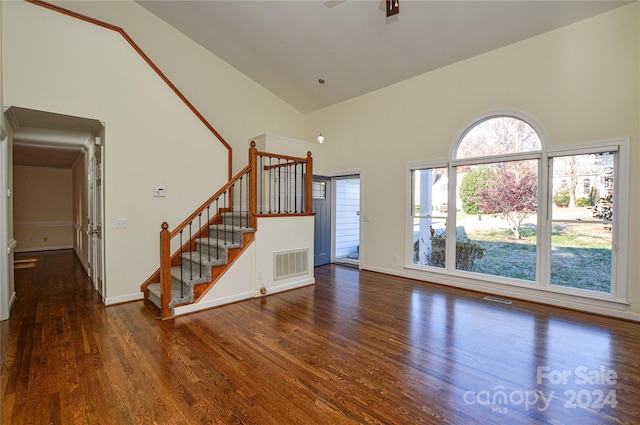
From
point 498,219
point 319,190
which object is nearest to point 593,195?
point 498,219

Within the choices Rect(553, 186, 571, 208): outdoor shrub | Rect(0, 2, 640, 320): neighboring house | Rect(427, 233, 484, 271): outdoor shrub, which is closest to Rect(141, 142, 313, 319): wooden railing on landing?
Rect(0, 2, 640, 320): neighboring house

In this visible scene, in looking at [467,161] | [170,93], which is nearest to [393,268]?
[467,161]

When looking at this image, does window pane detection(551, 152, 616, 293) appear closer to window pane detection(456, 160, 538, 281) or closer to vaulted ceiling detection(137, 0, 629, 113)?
window pane detection(456, 160, 538, 281)

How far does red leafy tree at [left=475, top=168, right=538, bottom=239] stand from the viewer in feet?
14.5

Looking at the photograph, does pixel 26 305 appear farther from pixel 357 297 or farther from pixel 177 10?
pixel 177 10

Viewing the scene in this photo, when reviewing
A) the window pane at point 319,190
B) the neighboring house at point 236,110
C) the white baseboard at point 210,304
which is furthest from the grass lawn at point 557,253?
the white baseboard at point 210,304

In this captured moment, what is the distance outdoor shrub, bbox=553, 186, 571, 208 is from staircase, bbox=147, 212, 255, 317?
4.23 m

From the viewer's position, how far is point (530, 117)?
14.1 ft

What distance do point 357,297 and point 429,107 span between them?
136 inches

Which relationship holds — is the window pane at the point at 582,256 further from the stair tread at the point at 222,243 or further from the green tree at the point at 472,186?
the stair tread at the point at 222,243

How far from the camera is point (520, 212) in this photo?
450 cm

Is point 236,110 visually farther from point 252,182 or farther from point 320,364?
point 320,364

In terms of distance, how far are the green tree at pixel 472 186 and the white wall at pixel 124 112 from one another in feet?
13.3

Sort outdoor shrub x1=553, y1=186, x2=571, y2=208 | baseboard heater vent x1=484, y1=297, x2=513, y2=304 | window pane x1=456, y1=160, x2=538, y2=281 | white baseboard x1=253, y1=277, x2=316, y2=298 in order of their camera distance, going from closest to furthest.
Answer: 1. outdoor shrub x1=553, y1=186, x2=571, y2=208
2. baseboard heater vent x1=484, y1=297, x2=513, y2=304
3. window pane x1=456, y1=160, x2=538, y2=281
4. white baseboard x1=253, y1=277, x2=316, y2=298
